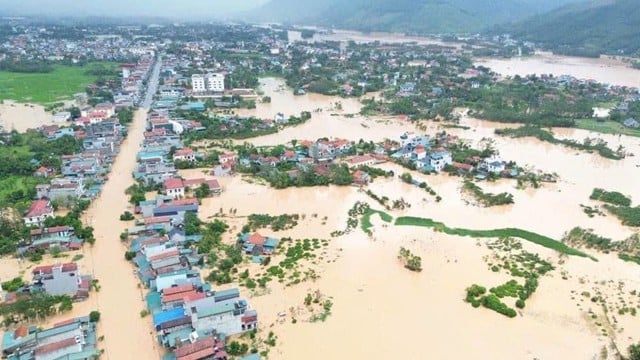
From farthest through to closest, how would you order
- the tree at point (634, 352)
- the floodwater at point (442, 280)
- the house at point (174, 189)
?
the house at point (174, 189) < the floodwater at point (442, 280) < the tree at point (634, 352)

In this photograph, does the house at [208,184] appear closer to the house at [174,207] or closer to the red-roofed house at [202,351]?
the house at [174,207]

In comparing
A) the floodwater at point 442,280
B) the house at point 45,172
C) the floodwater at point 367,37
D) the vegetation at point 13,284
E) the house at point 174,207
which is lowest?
the floodwater at point 442,280

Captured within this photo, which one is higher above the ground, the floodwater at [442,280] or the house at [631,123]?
the house at [631,123]

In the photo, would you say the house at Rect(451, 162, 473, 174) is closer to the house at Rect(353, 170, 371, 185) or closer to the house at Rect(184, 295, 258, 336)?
the house at Rect(353, 170, 371, 185)

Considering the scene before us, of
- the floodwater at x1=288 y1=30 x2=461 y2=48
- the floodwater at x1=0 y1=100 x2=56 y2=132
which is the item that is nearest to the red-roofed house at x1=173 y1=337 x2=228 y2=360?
the floodwater at x1=0 y1=100 x2=56 y2=132

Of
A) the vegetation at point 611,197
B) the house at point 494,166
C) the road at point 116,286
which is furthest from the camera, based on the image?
the house at point 494,166

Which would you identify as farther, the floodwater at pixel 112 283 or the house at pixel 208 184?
the house at pixel 208 184

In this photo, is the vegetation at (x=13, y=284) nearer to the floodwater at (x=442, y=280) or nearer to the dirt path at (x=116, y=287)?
the dirt path at (x=116, y=287)

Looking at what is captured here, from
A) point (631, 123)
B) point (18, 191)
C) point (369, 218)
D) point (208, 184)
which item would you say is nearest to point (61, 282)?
point (208, 184)

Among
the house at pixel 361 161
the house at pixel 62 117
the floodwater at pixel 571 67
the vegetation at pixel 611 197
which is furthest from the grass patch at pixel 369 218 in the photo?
the floodwater at pixel 571 67
